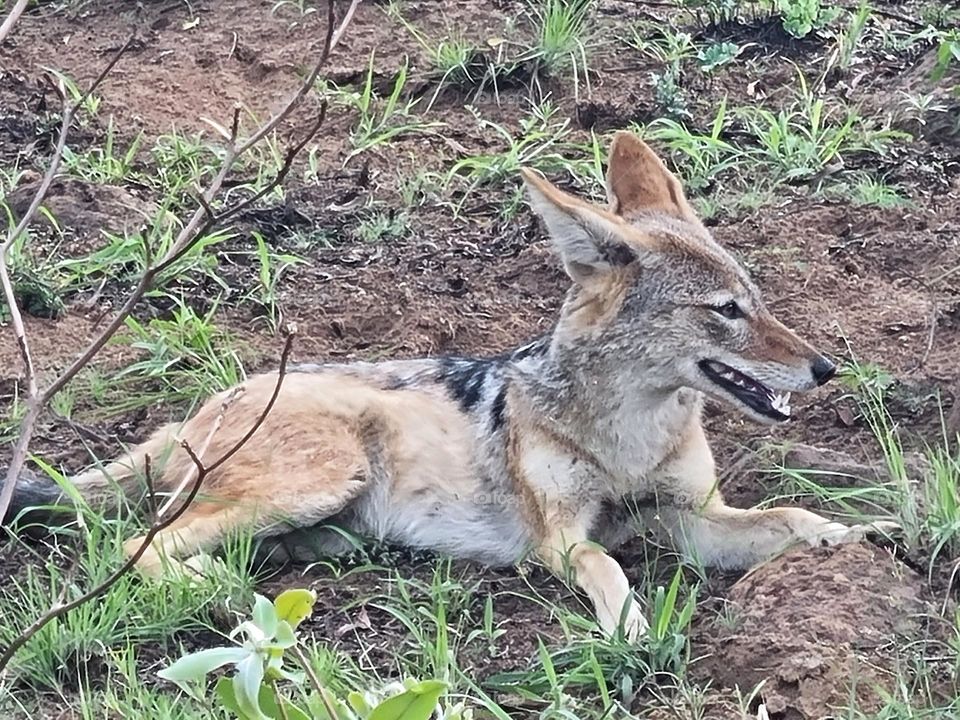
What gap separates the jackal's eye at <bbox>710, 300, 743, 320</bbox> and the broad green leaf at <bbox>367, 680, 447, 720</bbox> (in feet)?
9.50

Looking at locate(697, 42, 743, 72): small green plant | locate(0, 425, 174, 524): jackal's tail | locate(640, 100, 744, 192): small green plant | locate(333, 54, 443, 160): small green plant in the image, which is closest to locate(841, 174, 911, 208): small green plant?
locate(640, 100, 744, 192): small green plant

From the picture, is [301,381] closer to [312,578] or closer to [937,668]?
[312,578]

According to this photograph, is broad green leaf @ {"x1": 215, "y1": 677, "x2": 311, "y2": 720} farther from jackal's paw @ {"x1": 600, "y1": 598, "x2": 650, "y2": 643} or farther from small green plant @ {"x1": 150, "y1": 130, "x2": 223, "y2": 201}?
small green plant @ {"x1": 150, "y1": 130, "x2": 223, "y2": 201}

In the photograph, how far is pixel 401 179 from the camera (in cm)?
765

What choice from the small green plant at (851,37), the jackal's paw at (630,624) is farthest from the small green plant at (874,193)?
the jackal's paw at (630,624)

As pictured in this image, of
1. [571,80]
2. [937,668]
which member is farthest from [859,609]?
[571,80]

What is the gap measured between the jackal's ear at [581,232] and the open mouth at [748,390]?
47 centimetres

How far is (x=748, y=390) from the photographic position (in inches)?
192

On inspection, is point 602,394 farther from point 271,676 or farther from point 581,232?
point 271,676

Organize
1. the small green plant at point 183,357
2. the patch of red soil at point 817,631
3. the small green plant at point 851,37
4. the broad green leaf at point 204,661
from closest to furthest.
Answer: the broad green leaf at point 204,661 → the patch of red soil at point 817,631 → the small green plant at point 183,357 → the small green plant at point 851,37

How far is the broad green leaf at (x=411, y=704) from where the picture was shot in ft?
7.39

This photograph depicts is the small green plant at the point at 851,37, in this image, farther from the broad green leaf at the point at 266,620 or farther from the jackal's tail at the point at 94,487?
the broad green leaf at the point at 266,620

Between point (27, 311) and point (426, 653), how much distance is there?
3.29m

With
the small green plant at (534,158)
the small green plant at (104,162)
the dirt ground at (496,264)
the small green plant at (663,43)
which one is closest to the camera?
the dirt ground at (496,264)
